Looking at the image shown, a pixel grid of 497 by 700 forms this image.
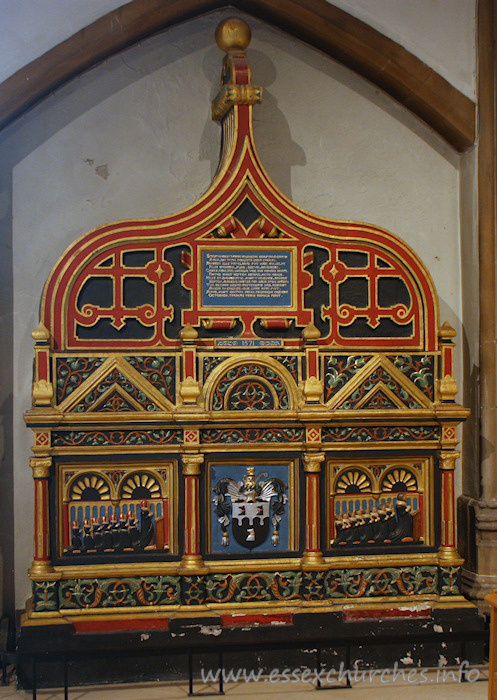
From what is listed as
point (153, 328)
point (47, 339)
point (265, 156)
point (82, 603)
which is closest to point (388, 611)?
point (82, 603)

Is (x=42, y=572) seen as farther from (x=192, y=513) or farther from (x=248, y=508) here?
(x=248, y=508)

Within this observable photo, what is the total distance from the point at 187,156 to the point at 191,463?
2.17 m

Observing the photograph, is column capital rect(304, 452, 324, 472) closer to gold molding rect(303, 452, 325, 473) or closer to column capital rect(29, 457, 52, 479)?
gold molding rect(303, 452, 325, 473)

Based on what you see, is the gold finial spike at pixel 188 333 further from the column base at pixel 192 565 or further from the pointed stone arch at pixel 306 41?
the pointed stone arch at pixel 306 41

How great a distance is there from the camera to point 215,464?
15.1 ft

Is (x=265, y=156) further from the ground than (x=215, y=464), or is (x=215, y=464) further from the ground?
(x=265, y=156)

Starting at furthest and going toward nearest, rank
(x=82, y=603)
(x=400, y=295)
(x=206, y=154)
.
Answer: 1. (x=206, y=154)
2. (x=400, y=295)
3. (x=82, y=603)

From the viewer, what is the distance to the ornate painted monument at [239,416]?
4.48m

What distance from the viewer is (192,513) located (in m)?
4.50

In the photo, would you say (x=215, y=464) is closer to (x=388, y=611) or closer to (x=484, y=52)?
(x=388, y=611)

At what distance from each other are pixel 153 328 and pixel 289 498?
1343mm

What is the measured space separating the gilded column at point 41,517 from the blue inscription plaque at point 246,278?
1.38 meters

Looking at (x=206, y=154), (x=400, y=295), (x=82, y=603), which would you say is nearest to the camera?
(x=82, y=603)

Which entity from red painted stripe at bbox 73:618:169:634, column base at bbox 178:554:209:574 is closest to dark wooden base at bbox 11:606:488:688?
red painted stripe at bbox 73:618:169:634
